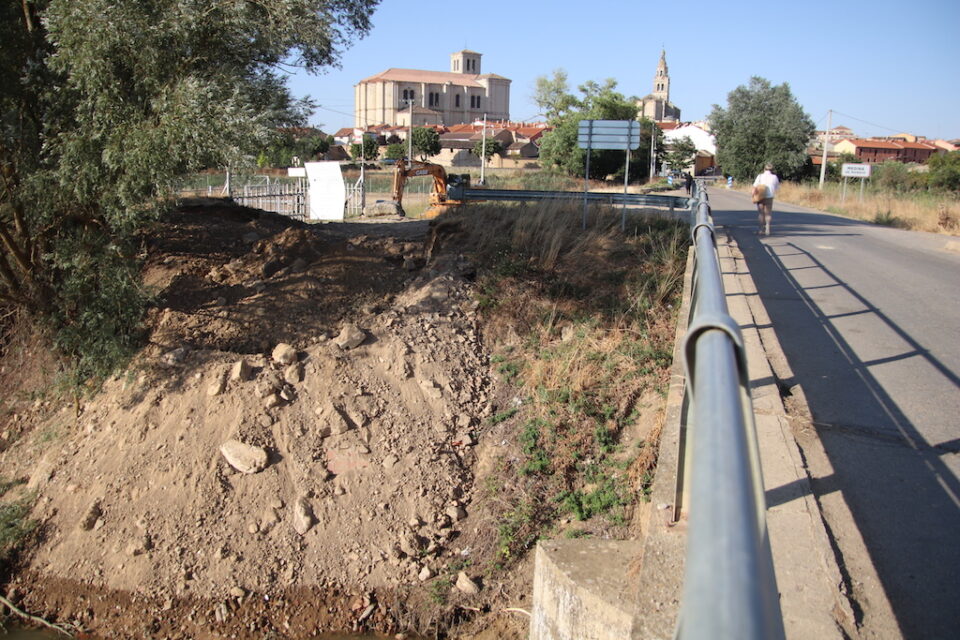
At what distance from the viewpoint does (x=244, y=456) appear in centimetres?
762

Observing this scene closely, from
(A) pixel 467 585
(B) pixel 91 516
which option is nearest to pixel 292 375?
(B) pixel 91 516

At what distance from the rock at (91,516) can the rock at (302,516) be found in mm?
1961

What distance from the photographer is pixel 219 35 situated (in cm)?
859

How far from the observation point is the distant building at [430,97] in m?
129

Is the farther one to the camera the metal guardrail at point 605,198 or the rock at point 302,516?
the metal guardrail at point 605,198

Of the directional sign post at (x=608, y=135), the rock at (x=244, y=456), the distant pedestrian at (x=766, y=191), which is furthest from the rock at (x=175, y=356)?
the distant pedestrian at (x=766, y=191)

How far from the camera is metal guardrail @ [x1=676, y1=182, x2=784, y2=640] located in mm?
893

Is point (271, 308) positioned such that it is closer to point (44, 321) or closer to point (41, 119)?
point (44, 321)

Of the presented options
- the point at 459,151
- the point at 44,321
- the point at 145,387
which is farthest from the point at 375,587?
the point at 459,151

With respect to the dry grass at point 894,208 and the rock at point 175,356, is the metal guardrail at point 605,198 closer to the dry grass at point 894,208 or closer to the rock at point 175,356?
the rock at point 175,356

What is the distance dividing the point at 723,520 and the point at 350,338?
26.7ft

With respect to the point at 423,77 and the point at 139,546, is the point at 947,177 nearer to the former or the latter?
the point at 139,546

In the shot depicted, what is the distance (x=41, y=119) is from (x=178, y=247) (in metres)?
2.71

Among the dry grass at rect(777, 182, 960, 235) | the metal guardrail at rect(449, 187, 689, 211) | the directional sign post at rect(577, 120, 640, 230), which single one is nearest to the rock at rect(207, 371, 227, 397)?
the directional sign post at rect(577, 120, 640, 230)
